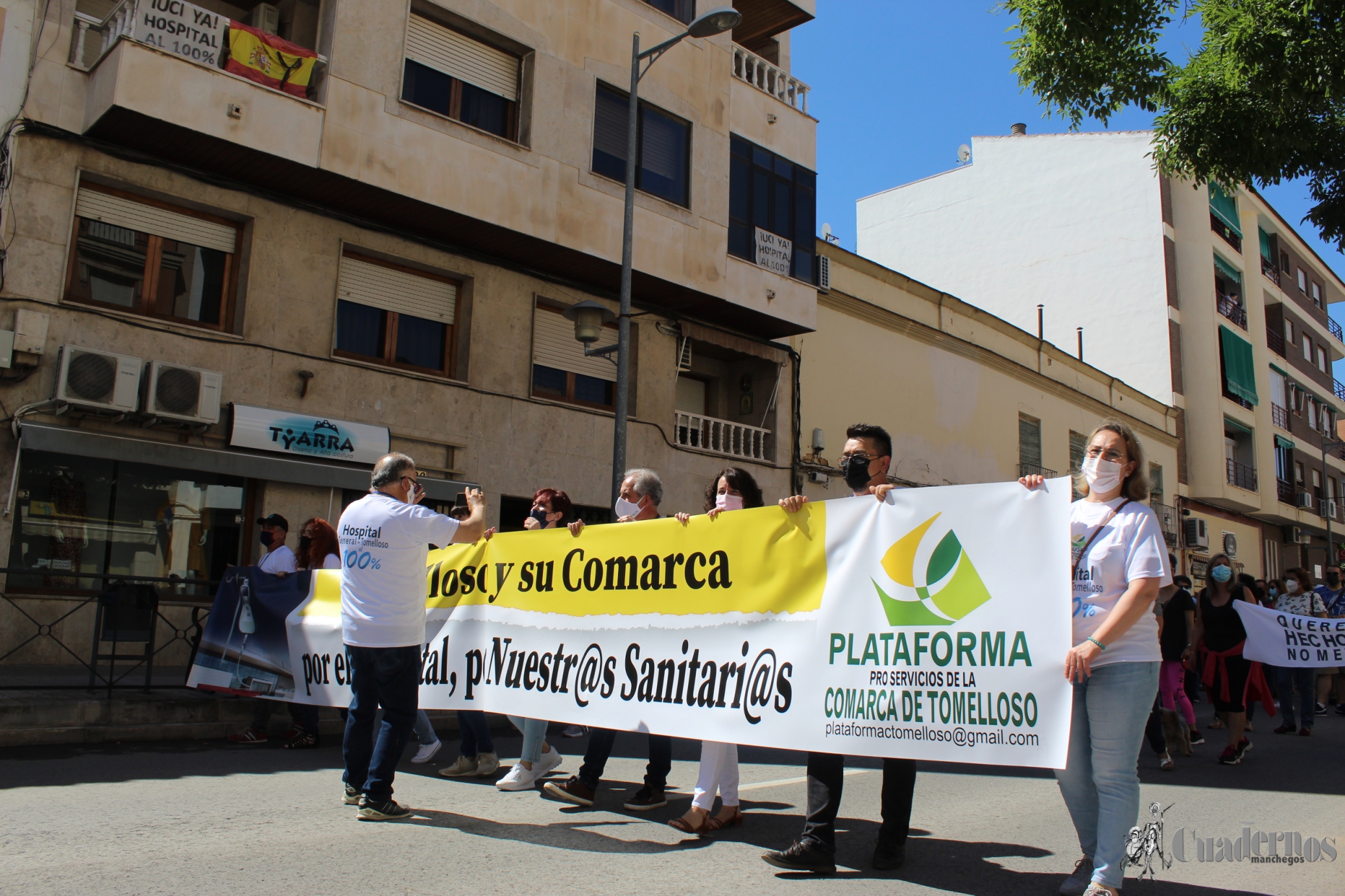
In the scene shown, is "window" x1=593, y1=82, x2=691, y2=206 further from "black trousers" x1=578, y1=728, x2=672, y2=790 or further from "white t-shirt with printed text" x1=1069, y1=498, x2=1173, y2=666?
"white t-shirt with printed text" x1=1069, y1=498, x2=1173, y2=666

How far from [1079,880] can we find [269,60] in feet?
43.7

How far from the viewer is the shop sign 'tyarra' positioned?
514 inches

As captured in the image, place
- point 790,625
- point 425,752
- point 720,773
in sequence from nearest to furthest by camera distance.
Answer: point 790,625 → point 720,773 → point 425,752

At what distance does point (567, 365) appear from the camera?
688 inches

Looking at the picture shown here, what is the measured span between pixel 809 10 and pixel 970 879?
20055mm

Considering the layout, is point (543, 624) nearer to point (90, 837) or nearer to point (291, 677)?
point (90, 837)

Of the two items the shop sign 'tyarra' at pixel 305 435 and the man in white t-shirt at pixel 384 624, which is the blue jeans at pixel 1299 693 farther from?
the shop sign 'tyarra' at pixel 305 435

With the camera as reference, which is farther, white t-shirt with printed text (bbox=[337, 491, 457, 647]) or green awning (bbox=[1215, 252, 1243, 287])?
green awning (bbox=[1215, 252, 1243, 287])

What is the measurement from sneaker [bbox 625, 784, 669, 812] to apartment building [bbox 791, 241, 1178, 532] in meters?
15.6

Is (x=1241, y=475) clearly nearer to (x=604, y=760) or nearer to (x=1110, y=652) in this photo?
(x=604, y=760)

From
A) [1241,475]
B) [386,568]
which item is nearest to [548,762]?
[386,568]

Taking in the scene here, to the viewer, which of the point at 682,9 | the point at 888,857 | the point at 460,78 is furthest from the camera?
the point at 682,9

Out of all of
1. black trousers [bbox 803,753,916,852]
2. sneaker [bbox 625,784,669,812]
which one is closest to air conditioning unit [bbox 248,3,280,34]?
sneaker [bbox 625,784,669,812]

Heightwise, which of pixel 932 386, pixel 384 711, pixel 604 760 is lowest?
pixel 604 760
